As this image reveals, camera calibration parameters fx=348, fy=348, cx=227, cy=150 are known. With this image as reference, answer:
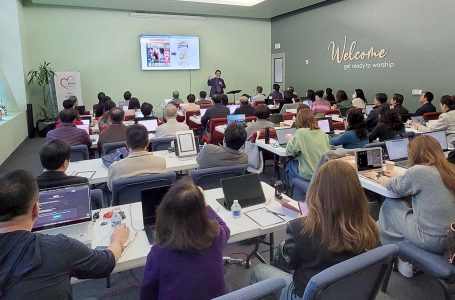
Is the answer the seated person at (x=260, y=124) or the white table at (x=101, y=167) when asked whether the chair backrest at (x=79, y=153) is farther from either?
the seated person at (x=260, y=124)

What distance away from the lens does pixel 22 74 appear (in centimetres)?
884

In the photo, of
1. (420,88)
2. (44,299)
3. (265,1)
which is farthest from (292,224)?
(265,1)

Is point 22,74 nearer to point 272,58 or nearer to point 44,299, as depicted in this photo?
point 272,58

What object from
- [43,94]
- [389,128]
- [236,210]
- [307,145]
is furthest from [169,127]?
[43,94]

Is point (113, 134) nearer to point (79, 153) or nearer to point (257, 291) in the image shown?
point (79, 153)

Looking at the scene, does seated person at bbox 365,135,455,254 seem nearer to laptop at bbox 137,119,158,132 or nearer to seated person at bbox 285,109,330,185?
seated person at bbox 285,109,330,185

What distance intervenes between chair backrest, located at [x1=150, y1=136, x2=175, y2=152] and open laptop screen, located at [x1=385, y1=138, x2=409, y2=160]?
8.31 feet

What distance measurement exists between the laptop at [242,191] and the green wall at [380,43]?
21.2 ft

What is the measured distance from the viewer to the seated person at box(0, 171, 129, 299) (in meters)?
1.23

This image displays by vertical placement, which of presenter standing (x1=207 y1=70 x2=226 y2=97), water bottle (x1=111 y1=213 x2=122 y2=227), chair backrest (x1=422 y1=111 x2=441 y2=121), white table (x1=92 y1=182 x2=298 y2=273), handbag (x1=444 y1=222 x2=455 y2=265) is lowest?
handbag (x1=444 y1=222 x2=455 y2=265)

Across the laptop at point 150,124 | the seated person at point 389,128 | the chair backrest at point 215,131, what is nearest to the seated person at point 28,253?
the seated person at point 389,128

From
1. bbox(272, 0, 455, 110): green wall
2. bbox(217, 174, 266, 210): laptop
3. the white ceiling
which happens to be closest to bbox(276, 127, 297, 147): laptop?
bbox(217, 174, 266, 210): laptop

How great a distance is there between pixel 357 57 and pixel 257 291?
9.17m

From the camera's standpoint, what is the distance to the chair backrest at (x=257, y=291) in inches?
45.6
